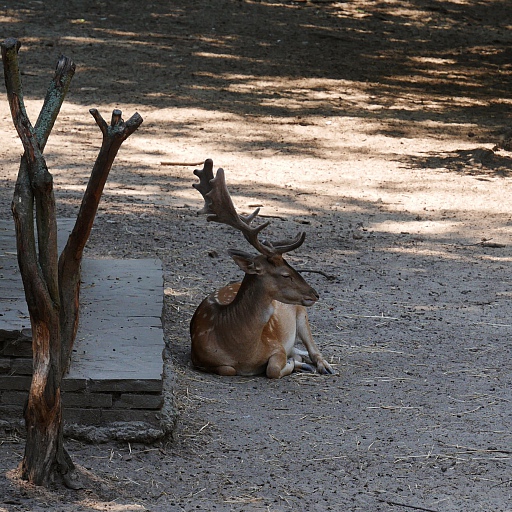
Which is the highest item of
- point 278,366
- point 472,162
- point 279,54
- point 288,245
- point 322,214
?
point 279,54

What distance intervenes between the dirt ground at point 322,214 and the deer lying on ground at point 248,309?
134 millimetres

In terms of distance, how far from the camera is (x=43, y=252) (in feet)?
13.5

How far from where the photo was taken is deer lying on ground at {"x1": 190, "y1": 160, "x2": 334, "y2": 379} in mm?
6035

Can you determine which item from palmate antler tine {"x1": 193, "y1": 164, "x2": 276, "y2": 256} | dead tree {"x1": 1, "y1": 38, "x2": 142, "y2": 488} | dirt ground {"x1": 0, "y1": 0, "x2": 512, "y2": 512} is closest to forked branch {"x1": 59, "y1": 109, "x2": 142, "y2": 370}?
dead tree {"x1": 1, "y1": 38, "x2": 142, "y2": 488}

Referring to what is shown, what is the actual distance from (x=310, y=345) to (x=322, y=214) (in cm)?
367

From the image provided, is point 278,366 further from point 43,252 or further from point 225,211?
point 43,252

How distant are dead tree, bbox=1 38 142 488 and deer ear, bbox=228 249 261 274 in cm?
177

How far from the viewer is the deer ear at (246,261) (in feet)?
19.6

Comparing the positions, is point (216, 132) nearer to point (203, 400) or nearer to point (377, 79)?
point (377, 79)

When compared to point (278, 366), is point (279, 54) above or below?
above

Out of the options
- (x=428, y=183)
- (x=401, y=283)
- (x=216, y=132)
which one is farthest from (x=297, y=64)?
(x=401, y=283)

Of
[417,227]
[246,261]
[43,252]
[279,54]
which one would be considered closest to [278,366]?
[246,261]

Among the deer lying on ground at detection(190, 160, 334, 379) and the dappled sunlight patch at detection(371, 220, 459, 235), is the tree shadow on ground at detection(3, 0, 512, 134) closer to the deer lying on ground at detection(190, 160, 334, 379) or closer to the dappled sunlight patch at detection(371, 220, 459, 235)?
the dappled sunlight patch at detection(371, 220, 459, 235)

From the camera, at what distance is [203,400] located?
556 cm
